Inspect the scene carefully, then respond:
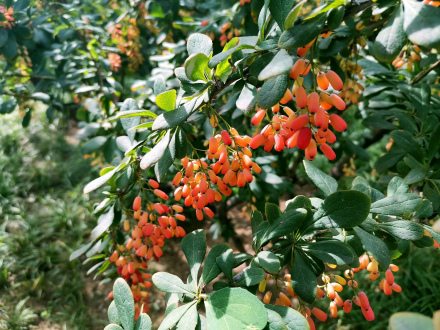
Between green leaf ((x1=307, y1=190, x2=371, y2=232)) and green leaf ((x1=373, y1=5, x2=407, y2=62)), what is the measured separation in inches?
11.3

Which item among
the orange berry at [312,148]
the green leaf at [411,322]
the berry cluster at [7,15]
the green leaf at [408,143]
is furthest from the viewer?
the berry cluster at [7,15]

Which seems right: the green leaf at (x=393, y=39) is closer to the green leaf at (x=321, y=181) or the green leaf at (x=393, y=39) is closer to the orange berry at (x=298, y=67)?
the orange berry at (x=298, y=67)

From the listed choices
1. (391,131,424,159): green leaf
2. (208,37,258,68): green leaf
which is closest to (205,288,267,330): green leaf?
(208,37,258,68): green leaf

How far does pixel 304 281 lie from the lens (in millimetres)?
707

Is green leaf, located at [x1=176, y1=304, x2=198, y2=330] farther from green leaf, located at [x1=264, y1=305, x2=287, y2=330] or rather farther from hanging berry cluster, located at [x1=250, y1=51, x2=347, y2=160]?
hanging berry cluster, located at [x1=250, y1=51, x2=347, y2=160]

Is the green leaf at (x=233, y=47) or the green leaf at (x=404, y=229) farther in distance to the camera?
the green leaf at (x=404, y=229)

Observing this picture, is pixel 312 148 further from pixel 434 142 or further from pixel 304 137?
pixel 434 142

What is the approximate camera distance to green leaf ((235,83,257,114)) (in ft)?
2.21

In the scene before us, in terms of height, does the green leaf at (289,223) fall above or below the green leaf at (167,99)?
below

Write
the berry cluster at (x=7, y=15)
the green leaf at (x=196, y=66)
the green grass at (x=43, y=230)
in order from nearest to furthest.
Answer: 1. the green leaf at (x=196, y=66)
2. the berry cluster at (x=7, y=15)
3. the green grass at (x=43, y=230)

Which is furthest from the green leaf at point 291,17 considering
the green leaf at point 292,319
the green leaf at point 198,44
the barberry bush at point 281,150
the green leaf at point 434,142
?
the green leaf at point 434,142

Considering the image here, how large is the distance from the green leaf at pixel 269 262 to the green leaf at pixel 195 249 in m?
0.18

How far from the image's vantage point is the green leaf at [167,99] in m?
0.68

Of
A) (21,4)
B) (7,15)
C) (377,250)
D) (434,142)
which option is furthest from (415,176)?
(7,15)
